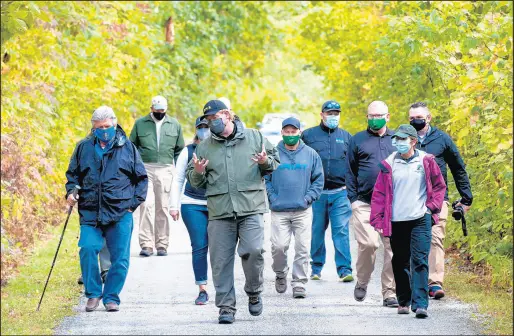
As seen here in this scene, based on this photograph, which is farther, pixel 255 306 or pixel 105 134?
pixel 105 134

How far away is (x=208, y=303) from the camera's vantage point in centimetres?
1166

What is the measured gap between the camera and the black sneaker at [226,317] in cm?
1029

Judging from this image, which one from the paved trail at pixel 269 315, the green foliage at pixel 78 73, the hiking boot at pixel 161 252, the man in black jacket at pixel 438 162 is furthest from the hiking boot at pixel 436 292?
the hiking boot at pixel 161 252

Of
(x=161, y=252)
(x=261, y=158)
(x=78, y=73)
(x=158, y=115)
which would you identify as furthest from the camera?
(x=78, y=73)

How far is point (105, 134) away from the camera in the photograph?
11.0m

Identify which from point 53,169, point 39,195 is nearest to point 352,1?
point 53,169

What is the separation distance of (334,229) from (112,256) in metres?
3.25

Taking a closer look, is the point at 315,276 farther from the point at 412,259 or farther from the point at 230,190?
the point at 230,190

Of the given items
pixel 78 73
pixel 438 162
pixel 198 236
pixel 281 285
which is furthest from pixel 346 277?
pixel 78 73

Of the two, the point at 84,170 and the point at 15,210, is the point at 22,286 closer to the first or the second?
the point at 15,210

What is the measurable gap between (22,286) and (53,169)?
4416 mm

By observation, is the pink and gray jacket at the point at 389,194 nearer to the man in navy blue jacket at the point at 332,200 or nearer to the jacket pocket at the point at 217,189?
the jacket pocket at the point at 217,189

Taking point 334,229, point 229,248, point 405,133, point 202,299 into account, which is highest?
point 405,133

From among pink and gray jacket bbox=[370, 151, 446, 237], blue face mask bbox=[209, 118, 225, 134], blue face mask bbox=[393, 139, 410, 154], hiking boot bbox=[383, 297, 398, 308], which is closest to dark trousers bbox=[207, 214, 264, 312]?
blue face mask bbox=[209, 118, 225, 134]
